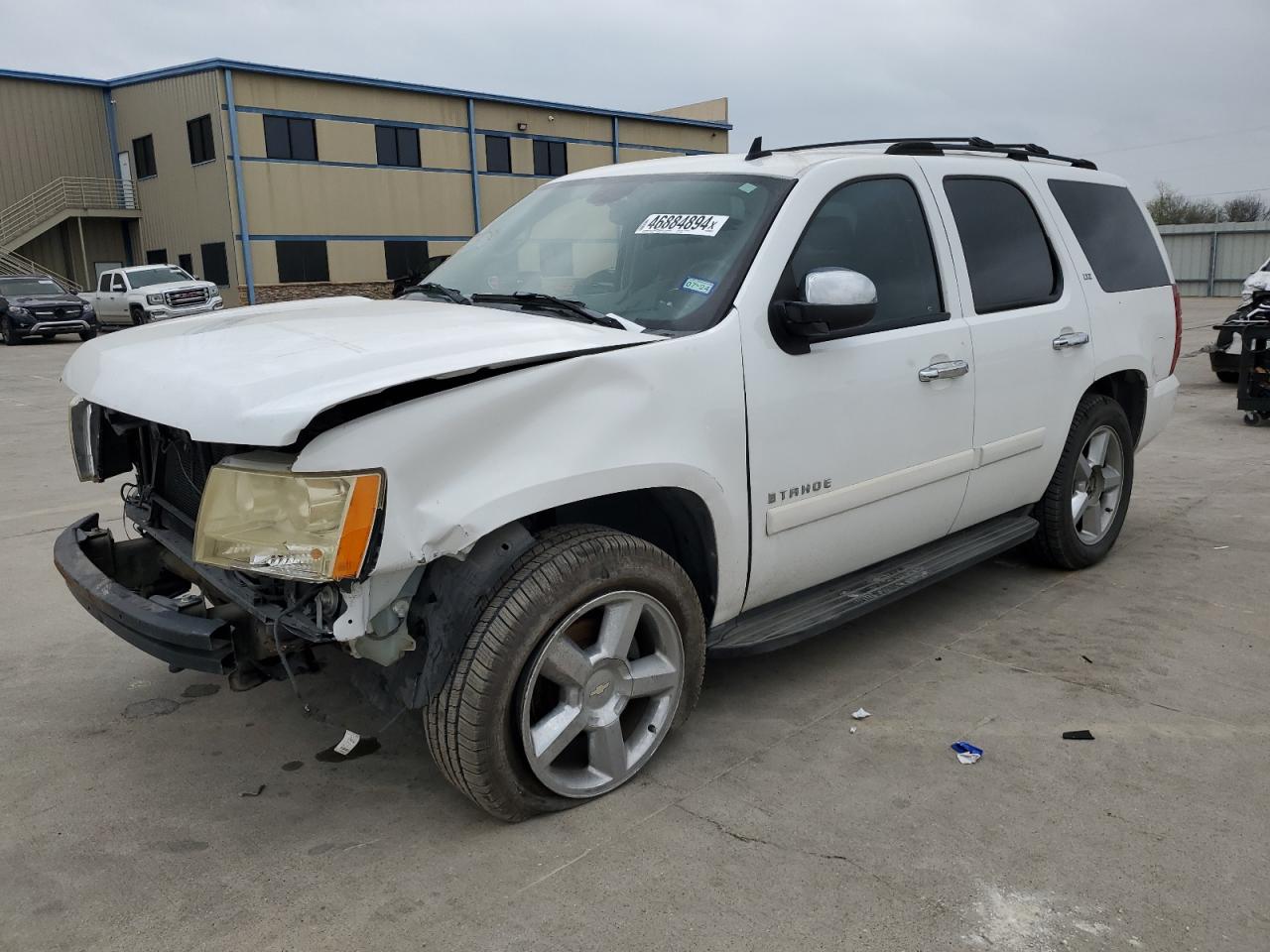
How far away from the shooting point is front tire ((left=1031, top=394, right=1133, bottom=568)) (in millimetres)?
4746

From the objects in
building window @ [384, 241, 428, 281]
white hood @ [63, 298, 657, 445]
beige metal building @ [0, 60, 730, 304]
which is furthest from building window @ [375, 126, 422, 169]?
white hood @ [63, 298, 657, 445]

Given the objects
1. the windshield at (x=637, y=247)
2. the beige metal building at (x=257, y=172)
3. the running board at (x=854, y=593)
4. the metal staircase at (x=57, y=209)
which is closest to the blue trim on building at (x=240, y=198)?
the beige metal building at (x=257, y=172)

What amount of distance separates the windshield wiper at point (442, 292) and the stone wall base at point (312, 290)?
2668 centimetres

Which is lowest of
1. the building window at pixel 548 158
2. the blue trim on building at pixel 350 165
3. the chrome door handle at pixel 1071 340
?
the chrome door handle at pixel 1071 340

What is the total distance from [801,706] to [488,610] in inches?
57.1

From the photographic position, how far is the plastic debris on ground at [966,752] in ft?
10.6

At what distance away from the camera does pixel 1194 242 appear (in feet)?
105

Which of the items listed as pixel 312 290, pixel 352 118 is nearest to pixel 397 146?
pixel 352 118

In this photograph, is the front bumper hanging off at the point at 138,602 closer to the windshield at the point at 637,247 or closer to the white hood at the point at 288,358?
the white hood at the point at 288,358

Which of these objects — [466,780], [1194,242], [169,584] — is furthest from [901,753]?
[1194,242]

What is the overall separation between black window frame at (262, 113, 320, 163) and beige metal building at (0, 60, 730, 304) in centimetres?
4

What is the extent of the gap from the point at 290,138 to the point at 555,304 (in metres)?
30.9

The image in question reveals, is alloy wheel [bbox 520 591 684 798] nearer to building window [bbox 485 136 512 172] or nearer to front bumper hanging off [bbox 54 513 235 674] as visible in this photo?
front bumper hanging off [bbox 54 513 235 674]

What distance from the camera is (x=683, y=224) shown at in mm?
3488
